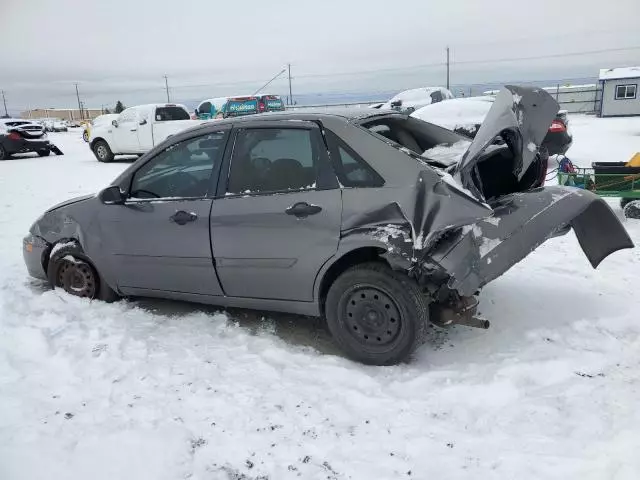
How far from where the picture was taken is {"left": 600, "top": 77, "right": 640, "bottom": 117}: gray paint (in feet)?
88.7

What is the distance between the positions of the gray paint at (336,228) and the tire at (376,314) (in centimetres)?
13

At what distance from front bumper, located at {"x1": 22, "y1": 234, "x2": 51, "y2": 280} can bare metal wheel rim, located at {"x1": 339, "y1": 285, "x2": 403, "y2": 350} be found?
301 cm

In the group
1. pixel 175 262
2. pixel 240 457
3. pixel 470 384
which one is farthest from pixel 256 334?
pixel 470 384

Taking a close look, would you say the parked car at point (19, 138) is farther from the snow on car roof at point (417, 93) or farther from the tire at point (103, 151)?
the snow on car roof at point (417, 93)

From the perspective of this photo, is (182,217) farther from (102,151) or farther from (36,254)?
(102,151)

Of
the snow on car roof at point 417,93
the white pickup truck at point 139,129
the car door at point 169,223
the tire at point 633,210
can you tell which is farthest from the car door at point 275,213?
the snow on car roof at point 417,93

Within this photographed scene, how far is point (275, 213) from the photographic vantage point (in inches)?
138

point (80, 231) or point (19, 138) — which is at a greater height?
point (19, 138)

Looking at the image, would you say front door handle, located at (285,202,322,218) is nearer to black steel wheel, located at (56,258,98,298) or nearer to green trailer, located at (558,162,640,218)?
black steel wheel, located at (56,258,98,298)

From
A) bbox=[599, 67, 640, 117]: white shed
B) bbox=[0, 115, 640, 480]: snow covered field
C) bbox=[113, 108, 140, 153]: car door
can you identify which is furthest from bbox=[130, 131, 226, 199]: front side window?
bbox=[599, 67, 640, 117]: white shed

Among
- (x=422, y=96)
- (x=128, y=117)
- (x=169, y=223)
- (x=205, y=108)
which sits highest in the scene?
(x=205, y=108)

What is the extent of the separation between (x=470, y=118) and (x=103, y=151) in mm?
11073

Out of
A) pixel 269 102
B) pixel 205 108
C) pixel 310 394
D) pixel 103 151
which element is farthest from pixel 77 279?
pixel 205 108

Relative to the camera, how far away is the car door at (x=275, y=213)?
3.41m
